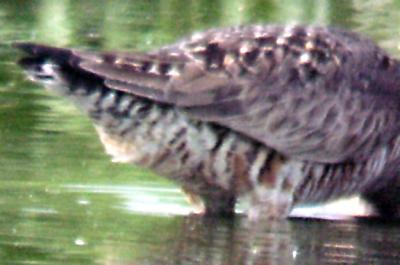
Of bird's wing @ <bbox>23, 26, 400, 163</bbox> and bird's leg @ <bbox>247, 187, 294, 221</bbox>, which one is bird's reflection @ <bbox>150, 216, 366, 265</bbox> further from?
bird's wing @ <bbox>23, 26, 400, 163</bbox>

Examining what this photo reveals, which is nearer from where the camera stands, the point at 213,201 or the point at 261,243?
the point at 261,243

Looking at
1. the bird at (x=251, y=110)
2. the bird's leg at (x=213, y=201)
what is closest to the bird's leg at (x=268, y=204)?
the bird at (x=251, y=110)

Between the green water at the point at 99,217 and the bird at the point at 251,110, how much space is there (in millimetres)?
255

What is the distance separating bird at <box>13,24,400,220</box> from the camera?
10.5 meters

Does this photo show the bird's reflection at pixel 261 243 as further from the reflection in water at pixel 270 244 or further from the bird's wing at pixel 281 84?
the bird's wing at pixel 281 84

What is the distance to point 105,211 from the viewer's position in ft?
35.1

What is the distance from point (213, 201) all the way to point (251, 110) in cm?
65

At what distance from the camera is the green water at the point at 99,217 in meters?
9.75

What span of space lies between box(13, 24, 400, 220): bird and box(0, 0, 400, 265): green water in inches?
10.0

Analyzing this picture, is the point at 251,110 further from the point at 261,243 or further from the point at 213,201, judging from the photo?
the point at 261,243

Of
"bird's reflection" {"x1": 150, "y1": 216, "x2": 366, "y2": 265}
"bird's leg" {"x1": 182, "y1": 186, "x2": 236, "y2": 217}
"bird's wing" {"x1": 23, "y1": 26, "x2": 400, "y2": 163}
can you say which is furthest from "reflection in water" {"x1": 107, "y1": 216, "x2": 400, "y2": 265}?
"bird's wing" {"x1": 23, "y1": 26, "x2": 400, "y2": 163}

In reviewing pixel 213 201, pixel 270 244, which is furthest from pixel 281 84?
pixel 270 244

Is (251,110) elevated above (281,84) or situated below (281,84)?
below

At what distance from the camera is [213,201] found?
1131cm
